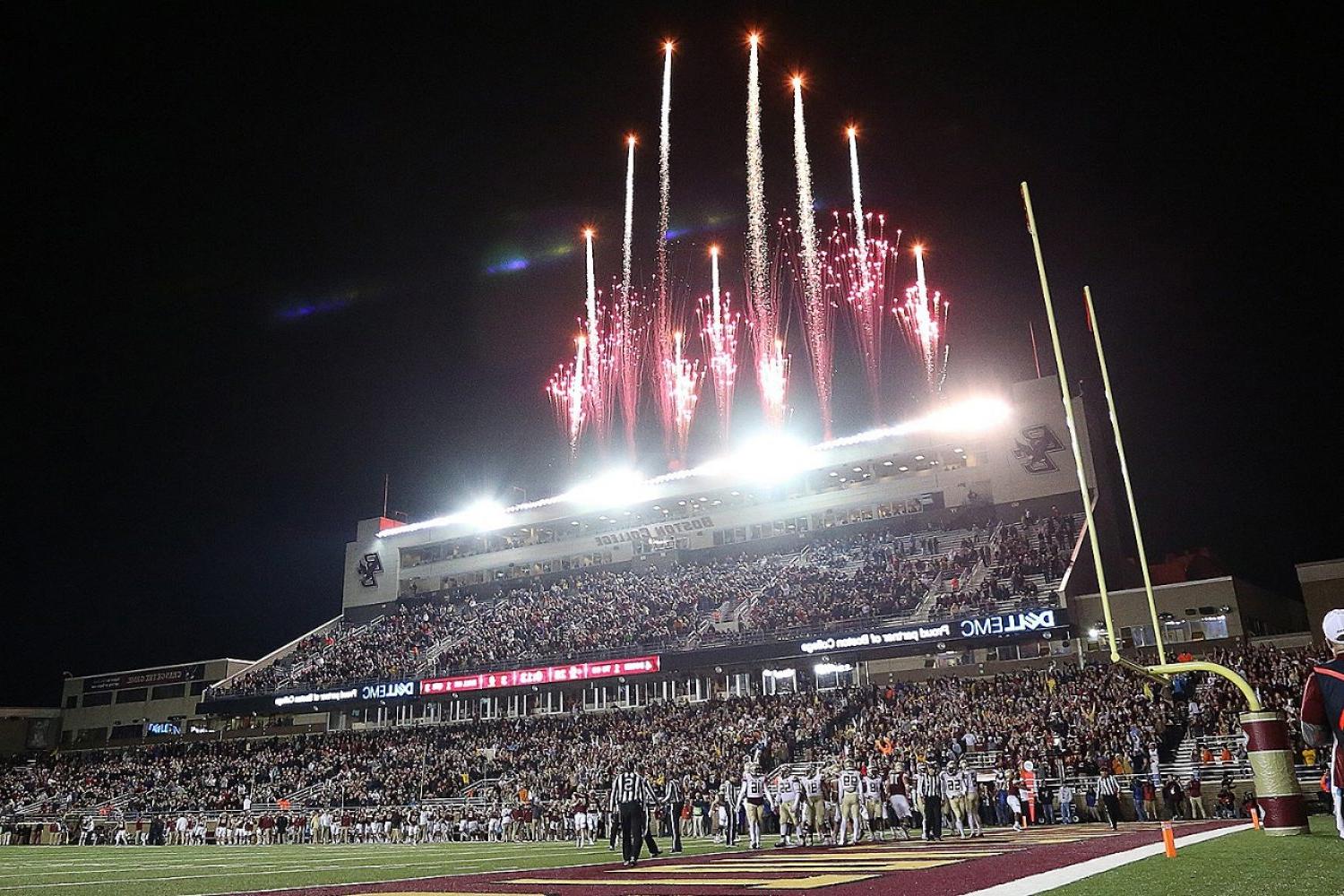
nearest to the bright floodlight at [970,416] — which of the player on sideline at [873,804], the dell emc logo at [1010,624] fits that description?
the dell emc logo at [1010,624]

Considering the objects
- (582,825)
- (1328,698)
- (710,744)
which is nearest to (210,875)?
(582,825)

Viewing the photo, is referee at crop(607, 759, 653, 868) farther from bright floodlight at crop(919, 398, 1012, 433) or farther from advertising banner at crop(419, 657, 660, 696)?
bright floodlight at crop(919, 398, 1012, 433)

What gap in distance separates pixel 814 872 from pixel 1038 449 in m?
39.0

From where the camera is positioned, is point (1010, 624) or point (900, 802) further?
point (1010, 624)

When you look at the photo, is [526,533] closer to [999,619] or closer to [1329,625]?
[999,619]

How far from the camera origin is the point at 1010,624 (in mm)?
33969

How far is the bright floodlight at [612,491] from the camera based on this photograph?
185 feet

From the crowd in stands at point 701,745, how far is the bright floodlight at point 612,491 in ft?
49.0

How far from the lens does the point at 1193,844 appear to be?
39.8ft

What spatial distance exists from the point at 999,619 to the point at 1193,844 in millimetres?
22688

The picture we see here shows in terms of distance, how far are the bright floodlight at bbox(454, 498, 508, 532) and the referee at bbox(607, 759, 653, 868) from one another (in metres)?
46.0

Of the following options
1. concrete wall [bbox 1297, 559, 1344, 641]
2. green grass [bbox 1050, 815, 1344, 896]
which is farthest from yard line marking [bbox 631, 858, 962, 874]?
concrete wall [bbox 1297, 559, 1344, 641]

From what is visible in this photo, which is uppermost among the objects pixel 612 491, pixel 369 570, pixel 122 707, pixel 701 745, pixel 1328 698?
pixel 612 491

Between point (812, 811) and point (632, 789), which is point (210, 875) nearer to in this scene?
point (632, 789)
